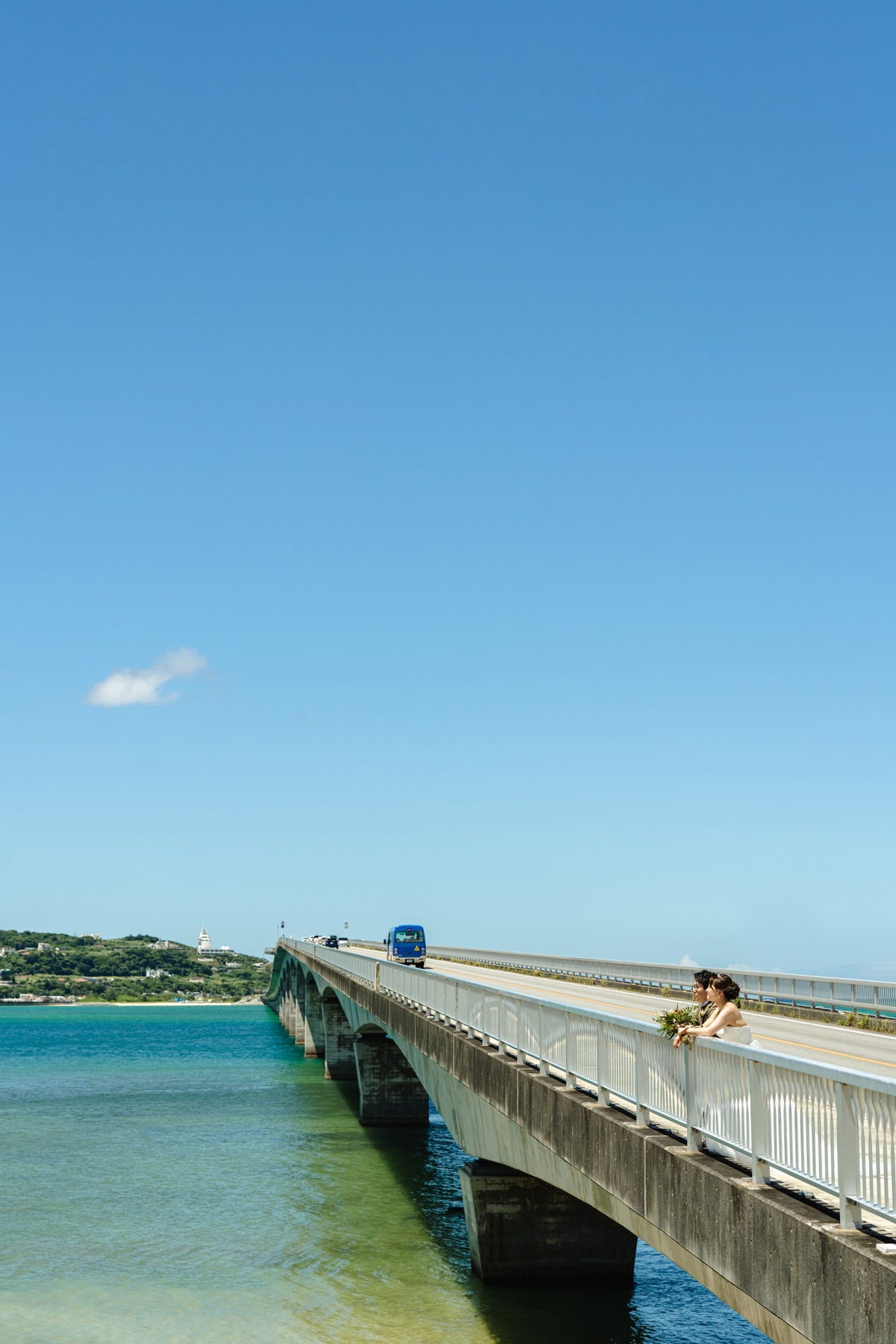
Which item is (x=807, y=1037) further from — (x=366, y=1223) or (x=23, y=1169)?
(x=23, y=1169)

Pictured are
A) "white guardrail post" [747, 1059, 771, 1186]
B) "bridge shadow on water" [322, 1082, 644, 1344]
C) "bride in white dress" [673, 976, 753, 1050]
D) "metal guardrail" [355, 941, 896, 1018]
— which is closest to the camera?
"white guardrail post" [747, 1059, 771, 1186]

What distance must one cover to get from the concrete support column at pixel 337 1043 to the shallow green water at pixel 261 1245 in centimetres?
1107

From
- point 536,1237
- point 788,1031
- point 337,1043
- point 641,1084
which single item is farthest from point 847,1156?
point 337,1043

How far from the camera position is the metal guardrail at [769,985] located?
1122 inches

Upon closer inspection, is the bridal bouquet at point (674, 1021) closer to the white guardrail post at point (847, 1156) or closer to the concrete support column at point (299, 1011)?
the white guardrail post at point (847, 1156)

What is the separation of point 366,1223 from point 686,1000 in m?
10.7

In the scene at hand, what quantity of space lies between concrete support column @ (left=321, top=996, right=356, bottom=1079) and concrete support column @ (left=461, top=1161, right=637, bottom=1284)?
151ft

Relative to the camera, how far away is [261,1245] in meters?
27.8

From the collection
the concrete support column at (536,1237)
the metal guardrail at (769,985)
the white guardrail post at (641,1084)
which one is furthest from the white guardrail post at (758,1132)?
the metal guardrail at (769,985)

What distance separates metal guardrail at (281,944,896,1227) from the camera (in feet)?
27.0

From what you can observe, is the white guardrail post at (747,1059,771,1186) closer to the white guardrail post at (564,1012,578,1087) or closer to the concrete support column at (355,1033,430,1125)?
the white guardrail post at (564,1012,578,1087)

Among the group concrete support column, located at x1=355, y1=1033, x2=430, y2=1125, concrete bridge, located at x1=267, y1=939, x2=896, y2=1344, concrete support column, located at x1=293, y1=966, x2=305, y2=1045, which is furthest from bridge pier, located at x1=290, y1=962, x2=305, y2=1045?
concrete bridge, located at x1=267, y1=939, x2=896, y2=1344

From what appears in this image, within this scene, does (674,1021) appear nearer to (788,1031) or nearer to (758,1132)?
(758,1132)

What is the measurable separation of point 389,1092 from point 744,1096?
3964cm
